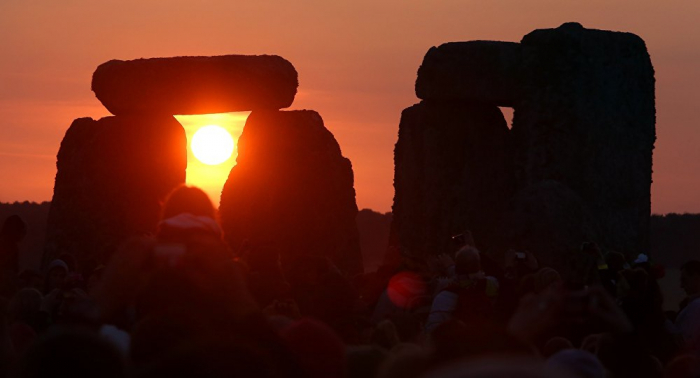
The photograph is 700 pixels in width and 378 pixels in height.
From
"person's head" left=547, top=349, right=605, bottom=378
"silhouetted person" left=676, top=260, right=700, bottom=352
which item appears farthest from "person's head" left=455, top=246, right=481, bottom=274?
"person's head" left=547, top=349, right=605, bottom=378

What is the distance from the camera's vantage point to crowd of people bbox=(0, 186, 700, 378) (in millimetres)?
3494

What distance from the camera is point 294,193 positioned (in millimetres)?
17016

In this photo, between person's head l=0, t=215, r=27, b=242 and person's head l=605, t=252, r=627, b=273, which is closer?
person's head l=605, t=252, r=627, b=273

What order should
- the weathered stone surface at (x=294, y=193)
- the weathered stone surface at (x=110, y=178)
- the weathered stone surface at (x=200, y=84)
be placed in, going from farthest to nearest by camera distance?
the weathered stone surface at (x=110, y=178) → the weathered stone surface at (x=200, y=84) → the weathered stone surface at (x=294, y=193)

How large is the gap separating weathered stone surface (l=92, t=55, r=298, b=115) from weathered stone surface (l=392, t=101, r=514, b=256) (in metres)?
1.61

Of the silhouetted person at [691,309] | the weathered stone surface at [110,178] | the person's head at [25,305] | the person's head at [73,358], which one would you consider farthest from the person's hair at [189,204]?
the weathered stone surface at [110,178]

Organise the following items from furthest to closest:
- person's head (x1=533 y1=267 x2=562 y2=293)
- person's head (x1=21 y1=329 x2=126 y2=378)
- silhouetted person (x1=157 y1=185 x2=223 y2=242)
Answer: person's head (x1=533 y1=267 x2=562 y2=293), silhouetted person (x1=157 y1=185 x2=223 y2=242), person's head (x1=21 y1=329 x2=126 y2=378)

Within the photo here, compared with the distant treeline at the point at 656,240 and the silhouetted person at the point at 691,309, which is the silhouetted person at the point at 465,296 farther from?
the distant treeline at the point at 656,240

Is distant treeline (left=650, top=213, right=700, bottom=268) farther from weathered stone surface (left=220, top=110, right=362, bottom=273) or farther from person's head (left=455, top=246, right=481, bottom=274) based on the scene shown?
person's head (left=455, top=246, right=481, bottom=274)

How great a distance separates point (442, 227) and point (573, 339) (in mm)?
10058

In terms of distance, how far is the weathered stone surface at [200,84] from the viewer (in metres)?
17.1

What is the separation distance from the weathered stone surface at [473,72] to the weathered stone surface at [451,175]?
36cm

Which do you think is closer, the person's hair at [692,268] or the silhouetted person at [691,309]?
the silhouetted person at [691,309]

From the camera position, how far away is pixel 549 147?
15914 millimetres
